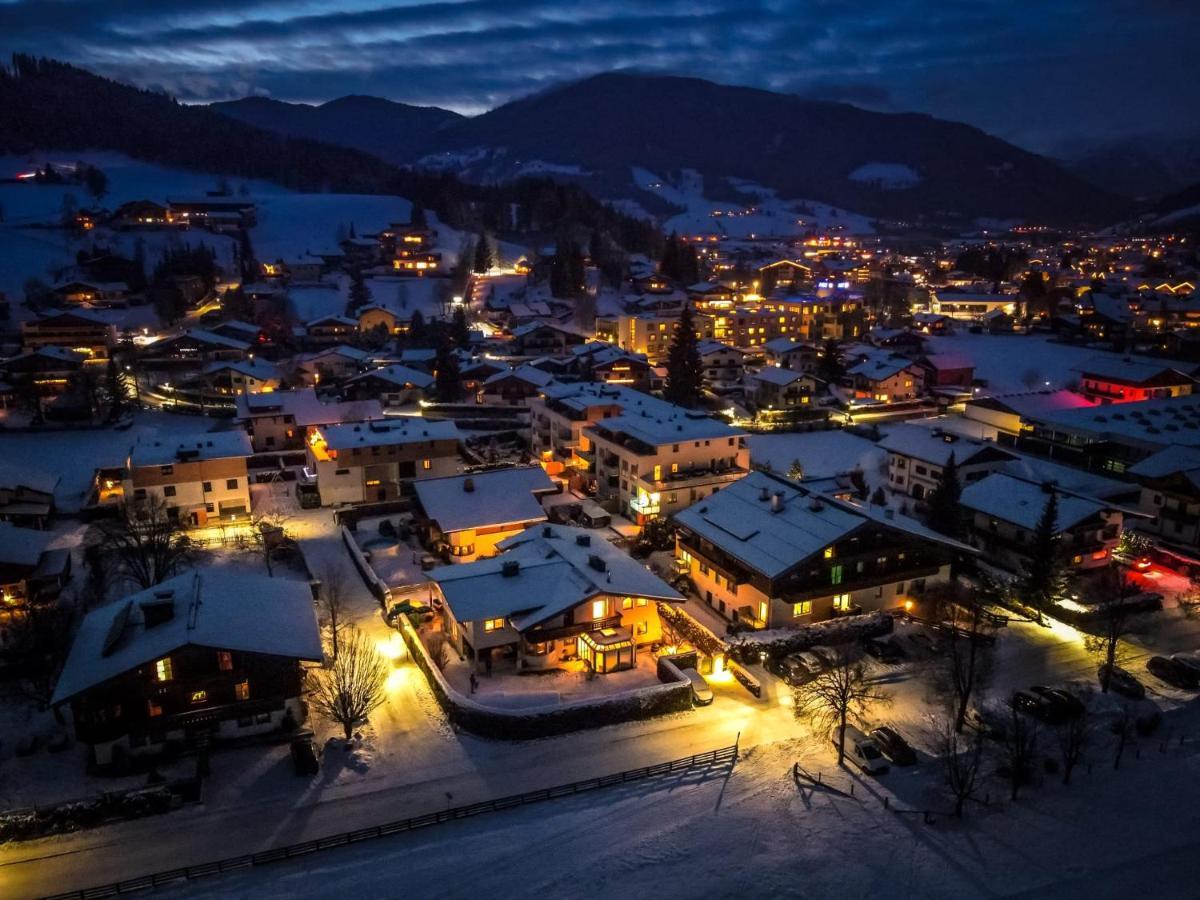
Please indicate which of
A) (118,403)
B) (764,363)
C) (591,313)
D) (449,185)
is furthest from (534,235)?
(118,403)

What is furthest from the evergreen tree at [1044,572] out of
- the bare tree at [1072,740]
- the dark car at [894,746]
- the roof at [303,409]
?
the roof at [303,409]

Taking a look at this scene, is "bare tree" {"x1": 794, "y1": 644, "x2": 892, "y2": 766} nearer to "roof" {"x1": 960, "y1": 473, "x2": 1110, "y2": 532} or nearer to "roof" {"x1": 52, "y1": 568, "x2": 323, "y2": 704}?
"roof" {"x1": 960, "y1": 473, "x2": 1110, "y2": 532}

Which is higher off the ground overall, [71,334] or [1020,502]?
[71,334]

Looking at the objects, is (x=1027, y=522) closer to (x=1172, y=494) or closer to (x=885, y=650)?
(x=1172, y=494)

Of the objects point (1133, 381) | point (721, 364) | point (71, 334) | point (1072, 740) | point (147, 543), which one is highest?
point (71, 334)

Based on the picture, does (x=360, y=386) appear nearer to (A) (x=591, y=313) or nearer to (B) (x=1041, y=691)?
(A) (x=591, y=313)

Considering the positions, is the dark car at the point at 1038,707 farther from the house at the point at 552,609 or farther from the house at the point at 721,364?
the house at the point at 721,364

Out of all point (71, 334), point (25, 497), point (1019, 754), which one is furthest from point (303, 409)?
point (1019, 754)
